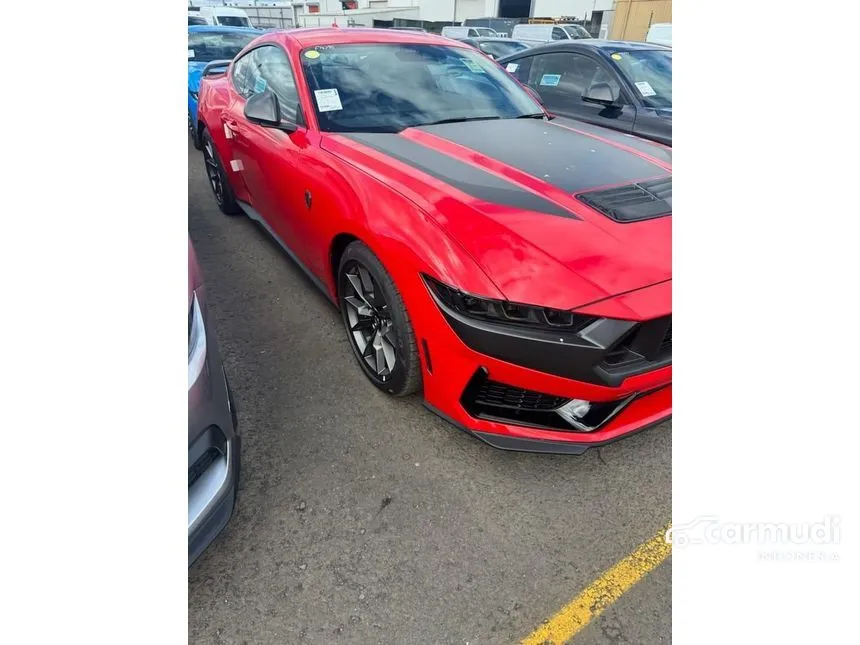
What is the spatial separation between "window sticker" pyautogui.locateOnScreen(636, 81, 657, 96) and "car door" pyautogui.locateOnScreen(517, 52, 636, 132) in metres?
0.13

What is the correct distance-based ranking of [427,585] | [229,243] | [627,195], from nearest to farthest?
1. [427,585]
2. [627,195]
3. [229,243]

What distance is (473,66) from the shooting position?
3148 millimetres

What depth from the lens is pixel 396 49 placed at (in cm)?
297

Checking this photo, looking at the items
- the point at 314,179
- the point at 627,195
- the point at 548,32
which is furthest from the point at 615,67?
the point at 548,32

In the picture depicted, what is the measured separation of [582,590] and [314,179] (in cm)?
206

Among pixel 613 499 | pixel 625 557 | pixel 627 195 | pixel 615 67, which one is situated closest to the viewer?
pixel 625 557

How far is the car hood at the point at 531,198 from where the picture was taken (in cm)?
167

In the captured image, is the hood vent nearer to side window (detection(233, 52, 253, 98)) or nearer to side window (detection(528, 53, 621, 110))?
side window (detection(233, 52, 253, 98))

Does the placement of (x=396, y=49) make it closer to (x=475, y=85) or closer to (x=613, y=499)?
(x=475, y=85)

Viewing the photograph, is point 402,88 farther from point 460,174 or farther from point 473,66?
point 460,174

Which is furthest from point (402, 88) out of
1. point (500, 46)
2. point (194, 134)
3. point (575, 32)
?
point (575, 32)

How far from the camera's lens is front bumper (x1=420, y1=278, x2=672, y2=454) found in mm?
1661

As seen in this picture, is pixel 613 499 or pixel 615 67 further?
pixel 615 67

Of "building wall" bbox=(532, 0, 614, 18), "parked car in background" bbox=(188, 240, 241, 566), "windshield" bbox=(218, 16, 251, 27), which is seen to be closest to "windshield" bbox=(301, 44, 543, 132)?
"parked car in background" bbox=(188, 240, 241, 566)
